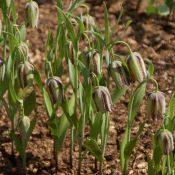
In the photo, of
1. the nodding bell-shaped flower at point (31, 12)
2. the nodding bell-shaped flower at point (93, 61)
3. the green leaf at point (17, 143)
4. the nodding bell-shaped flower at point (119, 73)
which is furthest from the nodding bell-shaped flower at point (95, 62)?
the green leaf at point (17, 143)

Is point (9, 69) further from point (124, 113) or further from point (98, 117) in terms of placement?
point (124, 113)

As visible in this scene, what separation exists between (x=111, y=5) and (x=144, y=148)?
5.24ft

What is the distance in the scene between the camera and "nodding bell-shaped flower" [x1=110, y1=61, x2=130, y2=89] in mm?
2330

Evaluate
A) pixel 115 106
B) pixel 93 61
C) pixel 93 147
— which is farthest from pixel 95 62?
pixel 115 106

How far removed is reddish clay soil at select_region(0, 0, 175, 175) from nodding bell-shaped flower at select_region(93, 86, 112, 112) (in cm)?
34

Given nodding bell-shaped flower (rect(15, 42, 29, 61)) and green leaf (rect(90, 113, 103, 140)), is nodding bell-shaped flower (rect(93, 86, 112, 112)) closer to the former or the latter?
green leaf (rect(90, 113, 103, 140))

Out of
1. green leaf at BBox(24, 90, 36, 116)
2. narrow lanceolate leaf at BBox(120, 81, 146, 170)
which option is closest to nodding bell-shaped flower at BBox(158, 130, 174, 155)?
narrow lanceolate leaf at BBox(120, 81, 146, 170)

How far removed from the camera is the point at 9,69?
2.57m

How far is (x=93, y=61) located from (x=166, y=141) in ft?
1.50

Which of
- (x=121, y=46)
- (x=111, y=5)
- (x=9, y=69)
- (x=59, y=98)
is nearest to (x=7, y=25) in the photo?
(x=9, y=69)

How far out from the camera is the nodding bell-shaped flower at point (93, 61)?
2410mm

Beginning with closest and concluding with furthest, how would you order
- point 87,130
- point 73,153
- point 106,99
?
point 106,99
point 73,153
point 87,130

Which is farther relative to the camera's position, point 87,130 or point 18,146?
point 87,130

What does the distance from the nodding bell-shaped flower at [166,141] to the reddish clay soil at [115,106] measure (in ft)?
0.75
